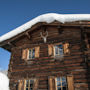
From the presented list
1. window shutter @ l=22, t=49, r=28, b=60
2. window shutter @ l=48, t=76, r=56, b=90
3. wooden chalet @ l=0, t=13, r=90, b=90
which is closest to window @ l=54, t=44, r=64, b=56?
wooden chalet @ l=0, t=13, r=90, b=90

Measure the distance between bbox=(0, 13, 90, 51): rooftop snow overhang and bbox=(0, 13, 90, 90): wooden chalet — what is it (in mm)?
68

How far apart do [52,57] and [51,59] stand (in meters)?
0.17

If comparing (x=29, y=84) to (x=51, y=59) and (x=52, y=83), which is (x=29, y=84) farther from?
(x=51, y=59)

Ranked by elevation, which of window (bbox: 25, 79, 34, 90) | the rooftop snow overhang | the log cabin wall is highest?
the rooftop snow overhang

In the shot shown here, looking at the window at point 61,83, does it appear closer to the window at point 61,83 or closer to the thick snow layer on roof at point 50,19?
the window at point 61,83

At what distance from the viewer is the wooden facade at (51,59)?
775 cm

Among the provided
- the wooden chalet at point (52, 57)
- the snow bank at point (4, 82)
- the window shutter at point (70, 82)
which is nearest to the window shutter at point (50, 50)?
the wooden chalet at point (52, 57)

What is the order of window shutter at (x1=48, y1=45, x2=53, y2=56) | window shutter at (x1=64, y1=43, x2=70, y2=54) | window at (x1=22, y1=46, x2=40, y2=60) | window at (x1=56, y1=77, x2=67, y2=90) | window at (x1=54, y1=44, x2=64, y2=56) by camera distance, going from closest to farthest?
window at (x1=56, y1=77, x2=67, y2=90)
window shutter at (x1=64, y1=43, x2=70, y2=54)
window at (x1=54, y1=44, x2=64, y2=56)
window shutter at (x1=48, y1=45, x2=53, y2=56)
window at (x1=22, y1=46, x2=40, y2=60)

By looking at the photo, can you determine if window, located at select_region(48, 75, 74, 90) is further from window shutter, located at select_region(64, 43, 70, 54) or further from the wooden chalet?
window shutter, located at select_region(64, 43, 70, 54)

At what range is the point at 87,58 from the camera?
307 inches

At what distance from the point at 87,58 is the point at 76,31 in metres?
2.30

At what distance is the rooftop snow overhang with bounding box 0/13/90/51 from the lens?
8.23 meters

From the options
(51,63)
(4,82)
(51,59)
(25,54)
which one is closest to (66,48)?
(51,59)

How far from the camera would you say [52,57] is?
8.86m
